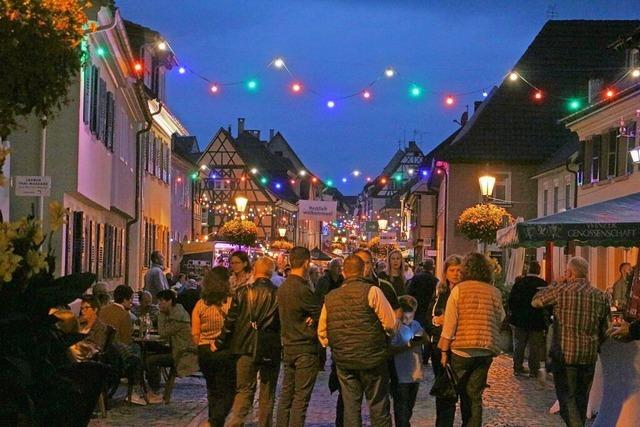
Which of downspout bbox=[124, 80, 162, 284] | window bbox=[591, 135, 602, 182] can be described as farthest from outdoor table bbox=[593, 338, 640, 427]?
window bbox=[591, 135, 602, 182]

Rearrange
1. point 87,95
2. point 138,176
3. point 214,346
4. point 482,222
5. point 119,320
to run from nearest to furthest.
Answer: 1. point 214,346
2. point 119,320
3. point 87,95
4. point 138,176
5. point 482,222

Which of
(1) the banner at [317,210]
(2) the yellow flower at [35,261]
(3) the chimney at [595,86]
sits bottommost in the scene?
(2) the yellow flower at [35,261]

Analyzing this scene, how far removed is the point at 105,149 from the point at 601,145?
51.2 ft

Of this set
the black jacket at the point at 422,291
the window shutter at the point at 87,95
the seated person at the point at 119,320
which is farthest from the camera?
the window shutter at the point at 87,95

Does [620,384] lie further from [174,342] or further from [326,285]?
[326,285]

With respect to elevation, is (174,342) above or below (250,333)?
below

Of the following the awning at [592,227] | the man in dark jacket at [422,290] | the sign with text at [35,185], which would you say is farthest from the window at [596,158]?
the sign with text at [35,185]

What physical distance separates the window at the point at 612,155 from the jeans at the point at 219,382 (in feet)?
72.5

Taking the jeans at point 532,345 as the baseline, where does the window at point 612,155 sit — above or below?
above

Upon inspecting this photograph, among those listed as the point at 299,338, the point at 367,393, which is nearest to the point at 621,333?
the point at 367,393

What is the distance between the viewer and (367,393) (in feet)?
34.1

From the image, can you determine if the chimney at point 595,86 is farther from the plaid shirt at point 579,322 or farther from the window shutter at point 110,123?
the plaid shirt at point 579,322

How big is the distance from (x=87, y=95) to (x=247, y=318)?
1029 centimetres

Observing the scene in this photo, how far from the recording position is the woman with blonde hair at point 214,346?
11266 millimetres
